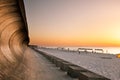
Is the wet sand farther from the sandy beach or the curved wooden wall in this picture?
the sandy beach

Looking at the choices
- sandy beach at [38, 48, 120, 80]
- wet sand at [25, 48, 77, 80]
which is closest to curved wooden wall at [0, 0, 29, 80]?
wet sand at [25, 48, 77, 80]

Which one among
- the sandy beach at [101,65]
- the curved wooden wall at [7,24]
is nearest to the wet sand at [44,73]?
the curved wooden wall at [7,24]

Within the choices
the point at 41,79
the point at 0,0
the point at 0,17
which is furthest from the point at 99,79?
the point at 0,0

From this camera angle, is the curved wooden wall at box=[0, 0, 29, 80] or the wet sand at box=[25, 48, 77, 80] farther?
the wet sand at box=[25, 48, 77, 80]

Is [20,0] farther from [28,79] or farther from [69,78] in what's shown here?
[69,78]

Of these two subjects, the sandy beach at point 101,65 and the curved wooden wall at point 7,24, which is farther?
the sandy beach at point 101,65

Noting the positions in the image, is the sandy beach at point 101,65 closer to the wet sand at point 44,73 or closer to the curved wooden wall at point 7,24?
the wet sand at point 44,73

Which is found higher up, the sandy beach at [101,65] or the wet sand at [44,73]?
the wet sand at [44,73]

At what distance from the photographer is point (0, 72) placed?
682 cm

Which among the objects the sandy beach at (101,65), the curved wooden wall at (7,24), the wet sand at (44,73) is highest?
the curved wooden wall at (7,24)

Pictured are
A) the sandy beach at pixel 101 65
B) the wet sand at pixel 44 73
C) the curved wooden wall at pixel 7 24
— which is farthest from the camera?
the sandy beach at pixel 101 65

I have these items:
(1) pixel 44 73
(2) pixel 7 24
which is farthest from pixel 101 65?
(2) pixel 7 24

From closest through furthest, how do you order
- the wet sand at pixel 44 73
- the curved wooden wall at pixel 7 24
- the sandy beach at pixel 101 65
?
the curved wooden wall at pixel 7 24 < the wet sand at pixel 44 73 < the sandy beach at pixel 101 65

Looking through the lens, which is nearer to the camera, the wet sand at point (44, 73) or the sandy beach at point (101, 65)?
the wet sand at point (44, 73)
